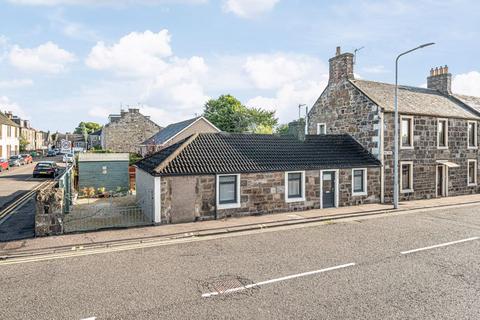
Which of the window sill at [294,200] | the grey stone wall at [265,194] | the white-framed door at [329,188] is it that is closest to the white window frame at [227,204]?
the grey stone wall at [265,194]

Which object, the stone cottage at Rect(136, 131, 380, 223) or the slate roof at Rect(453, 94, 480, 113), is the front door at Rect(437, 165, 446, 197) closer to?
the stone cottage at Rect(136, 131, 380, 223)

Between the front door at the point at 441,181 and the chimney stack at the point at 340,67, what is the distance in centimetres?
914

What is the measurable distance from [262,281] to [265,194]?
334 inches

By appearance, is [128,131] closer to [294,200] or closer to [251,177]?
[251,177]

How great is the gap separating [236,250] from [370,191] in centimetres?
1222

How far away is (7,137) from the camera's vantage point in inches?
2174

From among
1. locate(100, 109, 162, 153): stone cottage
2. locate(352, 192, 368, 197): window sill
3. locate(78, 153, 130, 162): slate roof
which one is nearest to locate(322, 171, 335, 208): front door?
locate(352, 192, 368, 197): window sill

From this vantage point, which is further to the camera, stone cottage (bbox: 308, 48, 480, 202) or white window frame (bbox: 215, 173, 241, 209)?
stone cottage (bbox: 308, 48, 480, 202)

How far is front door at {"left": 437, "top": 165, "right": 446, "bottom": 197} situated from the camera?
2311cm

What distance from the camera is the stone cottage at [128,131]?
4838 centimetres

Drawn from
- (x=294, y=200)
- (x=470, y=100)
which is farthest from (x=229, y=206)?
(x=470, y=100)

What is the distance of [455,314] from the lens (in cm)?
653

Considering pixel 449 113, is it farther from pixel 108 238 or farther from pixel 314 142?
pixel 108 238

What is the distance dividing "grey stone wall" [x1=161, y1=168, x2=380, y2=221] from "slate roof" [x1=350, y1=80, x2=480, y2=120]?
5014mm
